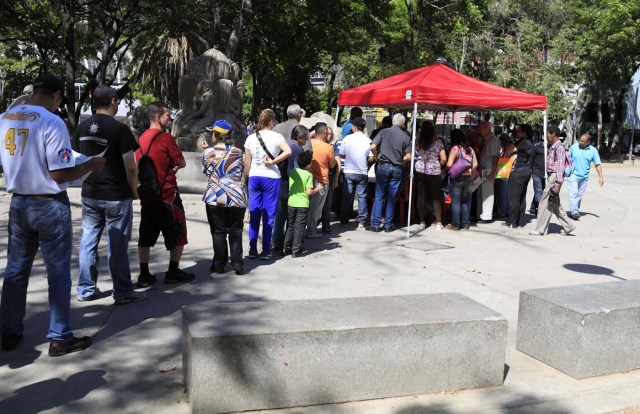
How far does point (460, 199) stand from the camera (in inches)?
432

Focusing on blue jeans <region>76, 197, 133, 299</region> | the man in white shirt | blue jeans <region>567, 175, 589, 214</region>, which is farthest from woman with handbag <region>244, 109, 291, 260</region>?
blue jeans <region>567, 175, 589, 214</region>

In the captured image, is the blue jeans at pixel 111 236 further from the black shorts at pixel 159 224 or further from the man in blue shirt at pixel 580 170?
the man in blue shirt at pixel 580 170

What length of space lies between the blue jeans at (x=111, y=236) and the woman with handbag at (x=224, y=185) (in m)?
1.27

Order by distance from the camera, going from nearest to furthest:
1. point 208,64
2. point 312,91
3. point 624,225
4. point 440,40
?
point 624,225 → point 208,64 → point 440,40 → point 312,91

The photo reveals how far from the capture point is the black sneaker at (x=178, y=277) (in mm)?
6668

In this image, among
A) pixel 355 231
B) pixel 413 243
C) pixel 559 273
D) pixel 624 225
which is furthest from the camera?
pixel 624 225

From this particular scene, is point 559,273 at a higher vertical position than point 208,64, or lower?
lower

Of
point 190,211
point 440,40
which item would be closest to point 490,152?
point 190,211

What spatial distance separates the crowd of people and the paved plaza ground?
0.89 ft

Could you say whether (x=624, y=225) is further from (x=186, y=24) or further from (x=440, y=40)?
(x=440, y=40)

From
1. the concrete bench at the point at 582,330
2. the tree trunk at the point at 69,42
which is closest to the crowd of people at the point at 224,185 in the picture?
the concrete bench at the point at 582,330

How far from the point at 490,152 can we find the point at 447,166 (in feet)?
4.12

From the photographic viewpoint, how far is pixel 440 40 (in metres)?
32.9

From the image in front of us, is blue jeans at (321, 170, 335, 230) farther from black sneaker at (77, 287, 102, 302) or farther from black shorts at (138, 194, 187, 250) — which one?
black sneaker at (77, 287, 102, 302)
